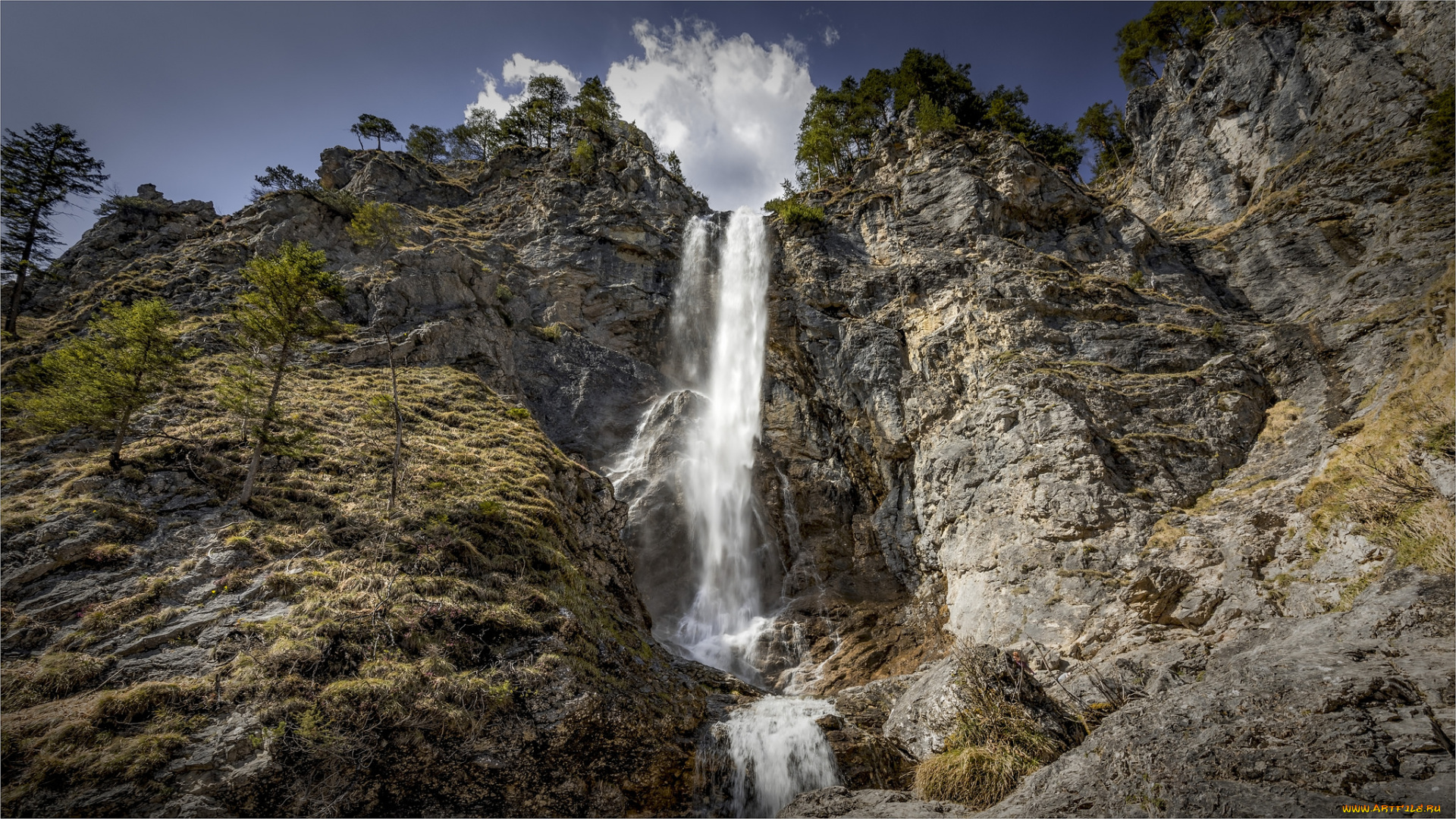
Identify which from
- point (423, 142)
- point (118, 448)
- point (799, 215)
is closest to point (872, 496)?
point (799, 215)

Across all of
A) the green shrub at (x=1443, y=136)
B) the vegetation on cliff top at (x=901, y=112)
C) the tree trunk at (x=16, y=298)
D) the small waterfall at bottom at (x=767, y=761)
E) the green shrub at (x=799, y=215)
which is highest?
the vegetation on cliff top at (x=901, y=112)

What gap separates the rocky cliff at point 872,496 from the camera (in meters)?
7.77

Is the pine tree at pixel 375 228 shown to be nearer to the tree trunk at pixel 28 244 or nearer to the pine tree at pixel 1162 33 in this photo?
the tree trunk at pixel 28 244

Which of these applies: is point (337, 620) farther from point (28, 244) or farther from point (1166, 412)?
point (28, 244)

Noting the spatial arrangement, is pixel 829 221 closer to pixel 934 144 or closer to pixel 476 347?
pixel 934 144

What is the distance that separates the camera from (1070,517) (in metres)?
16.5

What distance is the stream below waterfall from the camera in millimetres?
12398

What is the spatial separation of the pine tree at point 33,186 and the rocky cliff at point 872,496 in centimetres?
266

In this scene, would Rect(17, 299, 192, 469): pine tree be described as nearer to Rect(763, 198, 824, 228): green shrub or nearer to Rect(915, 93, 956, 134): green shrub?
Rect(763, 198, 824, 228): green shrub

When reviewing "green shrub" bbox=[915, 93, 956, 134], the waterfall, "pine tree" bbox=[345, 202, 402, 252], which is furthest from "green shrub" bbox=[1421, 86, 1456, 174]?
"pine tree" bbox=[345, 202, 402, 252]

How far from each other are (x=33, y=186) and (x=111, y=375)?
27.7 m

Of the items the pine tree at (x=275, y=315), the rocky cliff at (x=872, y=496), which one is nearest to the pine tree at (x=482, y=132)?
the rocky cliff at (x=872, y=496)

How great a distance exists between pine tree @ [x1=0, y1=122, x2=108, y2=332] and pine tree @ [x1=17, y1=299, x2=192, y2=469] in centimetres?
2175

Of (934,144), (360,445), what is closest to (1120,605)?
(360,445)
